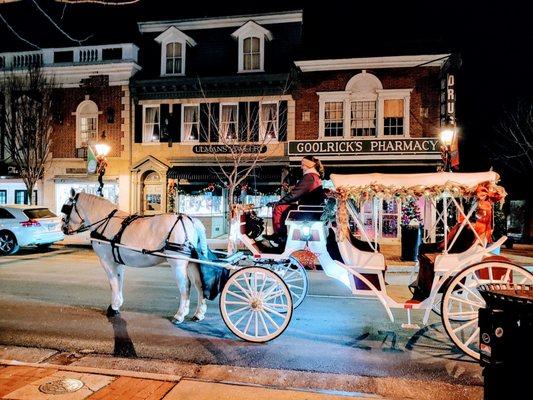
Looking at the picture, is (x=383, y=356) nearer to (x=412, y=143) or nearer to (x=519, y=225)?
(x=412, y=143)

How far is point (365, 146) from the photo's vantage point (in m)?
19.4

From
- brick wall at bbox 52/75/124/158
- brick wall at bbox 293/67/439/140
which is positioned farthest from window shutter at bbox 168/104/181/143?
brick wall at bbox 293/67/439/140

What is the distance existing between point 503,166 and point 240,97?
52.9 ft

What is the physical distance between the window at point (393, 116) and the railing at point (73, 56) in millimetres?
12565

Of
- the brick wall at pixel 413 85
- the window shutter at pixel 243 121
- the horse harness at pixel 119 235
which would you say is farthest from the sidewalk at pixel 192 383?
the brick wall at pixel 413 85

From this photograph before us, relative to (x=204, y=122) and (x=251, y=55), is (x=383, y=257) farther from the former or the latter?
(x=251, y=55)

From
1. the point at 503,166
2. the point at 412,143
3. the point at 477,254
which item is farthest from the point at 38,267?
the point at 503,166

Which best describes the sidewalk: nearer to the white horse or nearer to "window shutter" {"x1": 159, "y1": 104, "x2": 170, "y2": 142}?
the white horse

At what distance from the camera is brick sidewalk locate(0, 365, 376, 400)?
4.06 meters

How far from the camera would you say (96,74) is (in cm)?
2180

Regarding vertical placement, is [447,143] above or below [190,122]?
below

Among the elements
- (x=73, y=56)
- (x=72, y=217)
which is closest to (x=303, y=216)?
(x=72, y=217)

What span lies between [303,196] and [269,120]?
47.9 feet

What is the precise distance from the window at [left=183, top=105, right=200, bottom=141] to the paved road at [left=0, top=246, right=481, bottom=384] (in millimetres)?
13143
